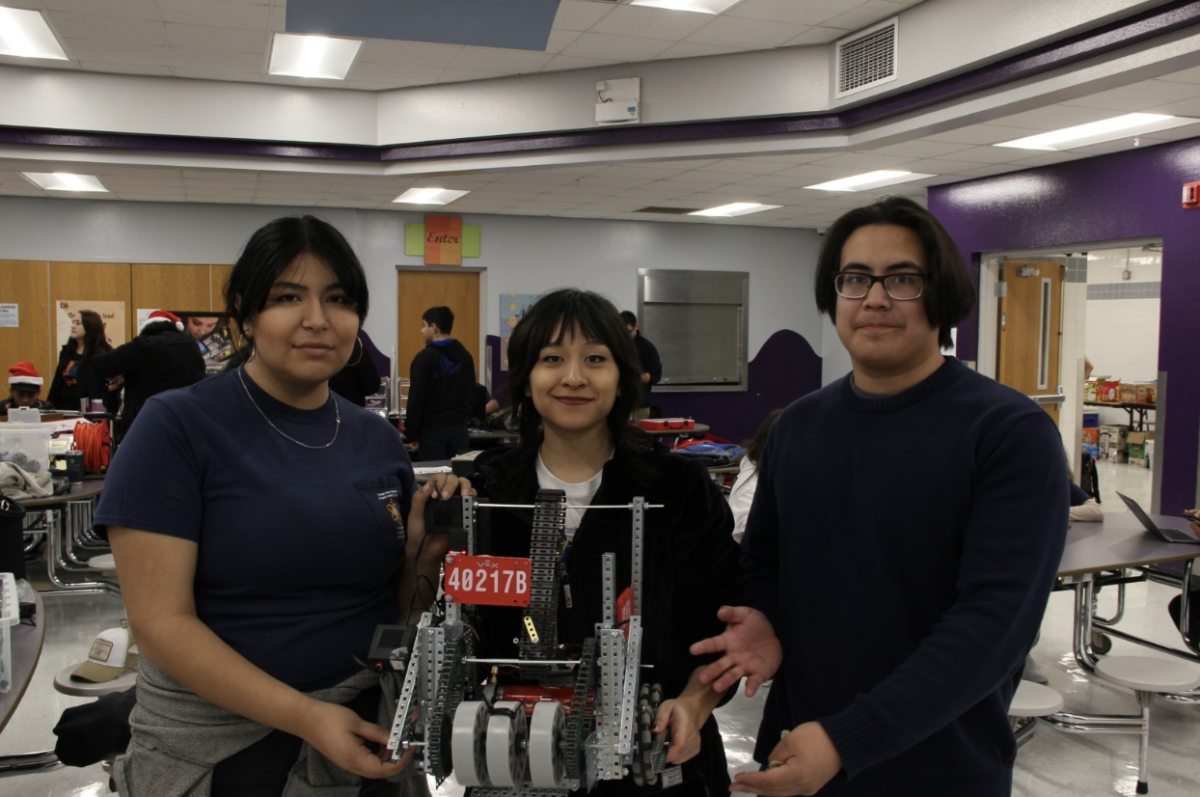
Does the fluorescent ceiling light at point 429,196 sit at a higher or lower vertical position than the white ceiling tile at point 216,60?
lower

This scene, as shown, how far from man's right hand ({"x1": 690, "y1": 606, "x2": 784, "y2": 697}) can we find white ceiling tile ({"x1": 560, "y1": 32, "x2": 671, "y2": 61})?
4720 millimetres

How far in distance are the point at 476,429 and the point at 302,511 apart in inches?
223

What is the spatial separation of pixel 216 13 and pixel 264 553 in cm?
469

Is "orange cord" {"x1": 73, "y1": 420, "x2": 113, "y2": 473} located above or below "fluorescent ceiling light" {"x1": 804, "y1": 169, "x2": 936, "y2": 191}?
below

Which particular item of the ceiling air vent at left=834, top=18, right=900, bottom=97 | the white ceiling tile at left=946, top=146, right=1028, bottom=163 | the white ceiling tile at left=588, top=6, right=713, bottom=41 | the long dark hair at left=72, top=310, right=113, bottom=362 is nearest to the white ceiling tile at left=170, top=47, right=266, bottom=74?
the long dark hair at left=72, top=310, right=113, bottom=362

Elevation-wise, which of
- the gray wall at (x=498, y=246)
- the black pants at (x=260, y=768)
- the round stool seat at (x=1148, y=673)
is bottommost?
the round stool seat at (x=1148, y=673)

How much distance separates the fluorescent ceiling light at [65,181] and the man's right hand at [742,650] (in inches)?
303

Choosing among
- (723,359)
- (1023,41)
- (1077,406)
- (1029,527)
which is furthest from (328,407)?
(723,359)

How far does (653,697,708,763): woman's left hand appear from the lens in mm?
1289

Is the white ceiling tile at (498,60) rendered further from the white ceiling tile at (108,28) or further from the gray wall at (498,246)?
the gray wall at (498,246)

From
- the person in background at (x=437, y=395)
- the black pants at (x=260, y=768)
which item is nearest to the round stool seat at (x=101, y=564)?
the person in background at (x=437, y=395)

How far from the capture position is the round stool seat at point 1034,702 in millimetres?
2773

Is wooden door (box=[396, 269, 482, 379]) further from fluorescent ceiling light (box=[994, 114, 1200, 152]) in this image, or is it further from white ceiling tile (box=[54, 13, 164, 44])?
fluorescent ceiling light (box=[994, 114, 1200, 152])

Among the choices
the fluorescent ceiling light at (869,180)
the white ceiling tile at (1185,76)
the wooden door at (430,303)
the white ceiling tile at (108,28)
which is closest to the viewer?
the white ceiling tile at (1185,76)
